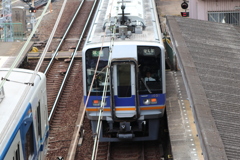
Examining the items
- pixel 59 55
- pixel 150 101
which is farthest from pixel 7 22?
pixel 150 101

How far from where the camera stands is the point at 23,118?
7.41 metres

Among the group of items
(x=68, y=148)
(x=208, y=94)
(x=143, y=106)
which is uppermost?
(x=208, y=94)

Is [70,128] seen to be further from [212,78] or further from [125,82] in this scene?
[212,78]

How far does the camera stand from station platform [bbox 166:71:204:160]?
10253mm

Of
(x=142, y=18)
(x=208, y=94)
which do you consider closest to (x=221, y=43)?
(x=142, y=18)

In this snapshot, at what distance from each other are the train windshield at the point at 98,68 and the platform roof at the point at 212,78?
1619mm

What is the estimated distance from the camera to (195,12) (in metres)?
21.2

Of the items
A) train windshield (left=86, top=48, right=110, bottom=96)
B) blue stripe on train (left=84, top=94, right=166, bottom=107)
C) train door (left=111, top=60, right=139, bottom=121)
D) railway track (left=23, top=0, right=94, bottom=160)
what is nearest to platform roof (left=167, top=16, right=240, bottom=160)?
blue stripe on train (left=84, top=94, right=166, bottom=107)

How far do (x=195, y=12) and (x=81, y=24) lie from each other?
5.42m

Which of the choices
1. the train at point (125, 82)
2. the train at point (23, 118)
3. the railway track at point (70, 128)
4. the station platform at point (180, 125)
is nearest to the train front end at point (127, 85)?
the train at point (125, 82)

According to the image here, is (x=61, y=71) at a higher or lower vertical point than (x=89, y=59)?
lower

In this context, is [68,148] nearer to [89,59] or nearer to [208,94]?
[89,59]

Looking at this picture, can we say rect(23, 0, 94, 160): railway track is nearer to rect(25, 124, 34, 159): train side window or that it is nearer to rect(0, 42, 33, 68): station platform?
rect(0, 42, 33, 68): station platform

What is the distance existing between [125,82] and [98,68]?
656mm
